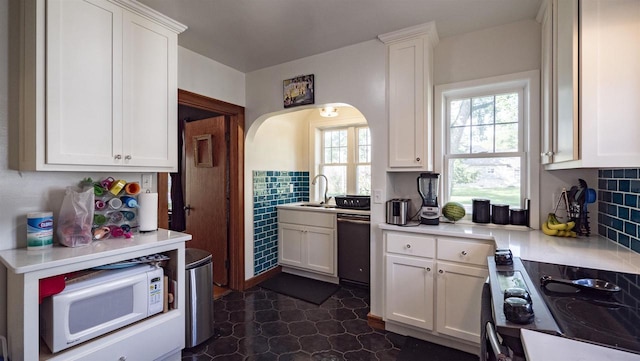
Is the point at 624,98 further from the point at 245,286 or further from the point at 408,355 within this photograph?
the point at 245,286

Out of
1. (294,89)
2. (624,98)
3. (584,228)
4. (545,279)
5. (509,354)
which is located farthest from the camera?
(294,89)

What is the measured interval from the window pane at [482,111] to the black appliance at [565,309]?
5.04ft

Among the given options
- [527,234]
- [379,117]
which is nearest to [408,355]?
[527,234]

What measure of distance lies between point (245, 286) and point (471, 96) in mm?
2968

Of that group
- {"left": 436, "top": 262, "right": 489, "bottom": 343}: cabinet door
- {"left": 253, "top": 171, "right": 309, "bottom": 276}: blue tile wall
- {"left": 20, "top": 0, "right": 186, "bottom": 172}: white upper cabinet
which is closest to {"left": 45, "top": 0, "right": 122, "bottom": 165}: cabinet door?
{"left": 20, "top": 0, "right": 186, "bottom": 172}: white upper cabinet

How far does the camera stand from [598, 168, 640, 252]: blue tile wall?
4.89 ft

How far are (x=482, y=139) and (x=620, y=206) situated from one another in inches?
40.2

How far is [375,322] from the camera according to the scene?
2410mm

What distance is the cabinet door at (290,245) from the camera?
11.4 feet

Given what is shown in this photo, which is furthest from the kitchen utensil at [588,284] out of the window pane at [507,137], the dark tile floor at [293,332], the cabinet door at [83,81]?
the cabinet door at [83,81]

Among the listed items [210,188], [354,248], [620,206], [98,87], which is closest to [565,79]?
[620,206]

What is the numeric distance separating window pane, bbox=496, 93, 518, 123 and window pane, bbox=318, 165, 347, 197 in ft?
6.60

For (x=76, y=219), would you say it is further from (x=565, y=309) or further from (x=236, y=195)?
(x=565, y=309)

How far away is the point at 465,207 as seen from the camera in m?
2.51
